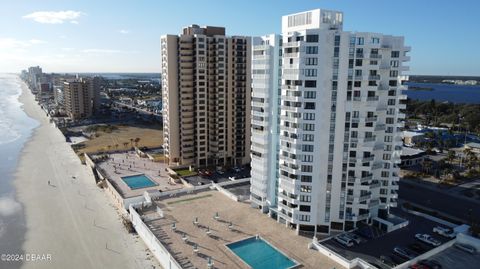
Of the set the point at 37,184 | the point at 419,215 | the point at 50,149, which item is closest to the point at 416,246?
the point at 419,215

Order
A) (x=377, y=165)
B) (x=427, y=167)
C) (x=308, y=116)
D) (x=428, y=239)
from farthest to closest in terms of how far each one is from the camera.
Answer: (x=427, y=167) < (x=377, y=165) < (x=308, y=116) < (x=428, y=239)

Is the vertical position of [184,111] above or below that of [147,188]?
above

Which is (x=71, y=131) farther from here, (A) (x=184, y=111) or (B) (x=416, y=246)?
(B) (x=416, y=246)

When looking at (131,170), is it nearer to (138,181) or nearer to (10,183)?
(138,181)

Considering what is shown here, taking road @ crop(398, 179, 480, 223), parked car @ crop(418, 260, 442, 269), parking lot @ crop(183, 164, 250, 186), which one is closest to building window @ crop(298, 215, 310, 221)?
parked car @ crop(418, 260, 442, 269)

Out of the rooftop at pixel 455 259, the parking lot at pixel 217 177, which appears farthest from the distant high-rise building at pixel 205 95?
the rooftop at pixel 455 259

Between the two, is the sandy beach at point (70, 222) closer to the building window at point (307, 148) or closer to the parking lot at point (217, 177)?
the parking lot at point (217, 177)

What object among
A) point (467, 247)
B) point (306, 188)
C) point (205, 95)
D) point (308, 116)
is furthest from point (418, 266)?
point (205, 95)
